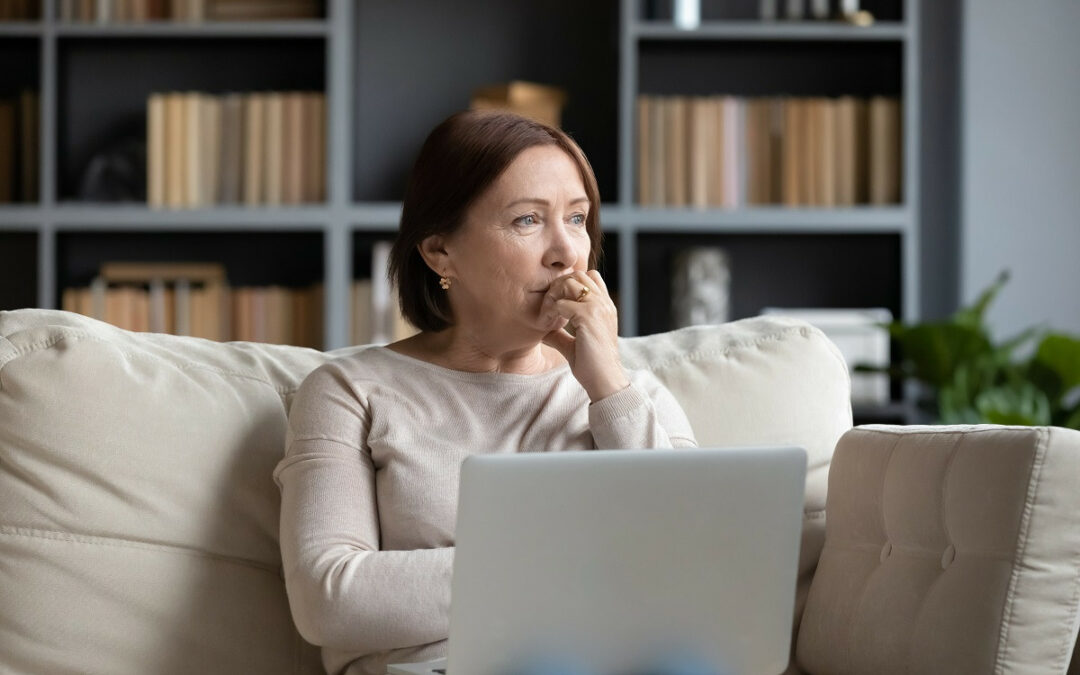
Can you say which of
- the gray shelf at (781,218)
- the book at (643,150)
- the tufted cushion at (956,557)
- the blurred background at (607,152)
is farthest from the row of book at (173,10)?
the tufted cushion at (956,557)

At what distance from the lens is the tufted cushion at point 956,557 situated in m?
1.40

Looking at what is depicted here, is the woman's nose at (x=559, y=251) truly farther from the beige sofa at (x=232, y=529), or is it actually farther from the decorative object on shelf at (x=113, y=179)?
the decorative object on shelf at (x=113, y=179)

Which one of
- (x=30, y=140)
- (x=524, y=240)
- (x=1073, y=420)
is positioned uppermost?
(x=30, y=140)

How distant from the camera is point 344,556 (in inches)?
56.3

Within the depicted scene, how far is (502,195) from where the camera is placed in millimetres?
1649

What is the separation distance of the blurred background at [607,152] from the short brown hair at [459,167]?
195 centimetres

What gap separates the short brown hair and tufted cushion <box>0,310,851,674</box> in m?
0.28

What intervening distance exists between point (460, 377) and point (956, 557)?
64 centimetres

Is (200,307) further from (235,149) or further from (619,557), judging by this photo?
(619,557)

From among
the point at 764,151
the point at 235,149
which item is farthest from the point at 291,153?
the point at 764,151

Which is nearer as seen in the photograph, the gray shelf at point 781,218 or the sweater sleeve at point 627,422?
the sweater sleeve at point 627,422

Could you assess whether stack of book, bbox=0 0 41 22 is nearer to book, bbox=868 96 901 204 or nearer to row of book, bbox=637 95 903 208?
row of book, bbox=637 95 903 208

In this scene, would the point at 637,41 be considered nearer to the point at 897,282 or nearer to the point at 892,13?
the point at 892,13

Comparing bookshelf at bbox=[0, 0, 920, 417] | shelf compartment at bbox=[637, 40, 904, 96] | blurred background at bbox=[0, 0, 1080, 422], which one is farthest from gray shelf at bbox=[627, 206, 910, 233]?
shelf compartment at bbox=[637, 40, 904, 96]
